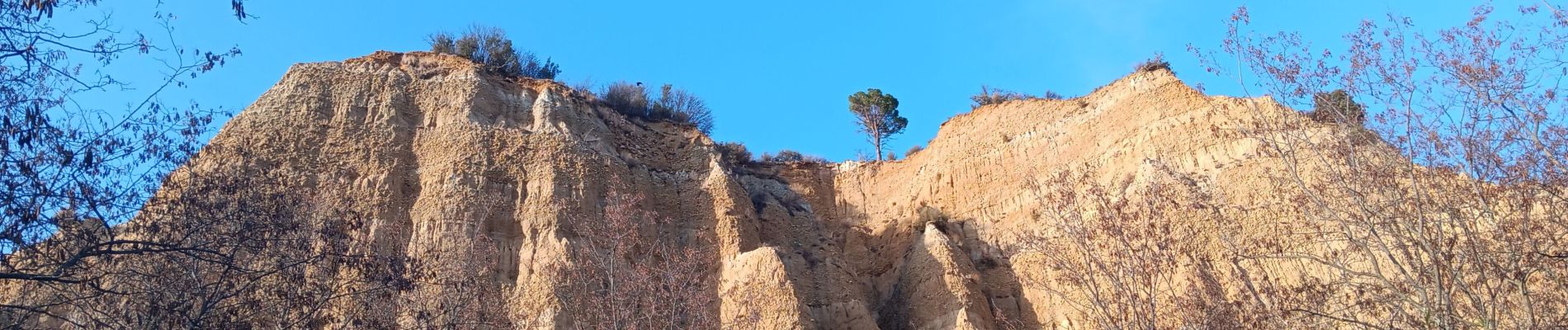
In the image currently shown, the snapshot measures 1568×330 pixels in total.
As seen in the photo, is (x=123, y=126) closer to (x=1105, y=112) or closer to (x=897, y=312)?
(x=897, y=312)

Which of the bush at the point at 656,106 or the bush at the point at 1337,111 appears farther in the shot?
the bush at the point at 656,106

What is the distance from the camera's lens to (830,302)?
27391mm

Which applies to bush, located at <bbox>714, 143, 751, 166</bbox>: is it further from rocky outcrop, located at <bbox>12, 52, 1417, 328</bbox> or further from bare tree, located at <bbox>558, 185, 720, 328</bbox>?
bare tree, located at <bbox>558, 185, 720, 328</bbox>

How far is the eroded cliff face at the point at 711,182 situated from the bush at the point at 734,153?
991 millimetres

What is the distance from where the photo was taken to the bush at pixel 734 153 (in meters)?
35.5

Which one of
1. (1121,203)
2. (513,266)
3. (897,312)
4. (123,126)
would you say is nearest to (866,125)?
(897,312)

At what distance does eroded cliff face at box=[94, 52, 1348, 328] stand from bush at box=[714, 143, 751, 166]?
39.0 inches

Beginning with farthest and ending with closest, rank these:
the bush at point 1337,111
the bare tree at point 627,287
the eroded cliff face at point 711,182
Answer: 1. the eroded cliff face at point 711,182
2. the bare tree at point 627,287
3. the bush at point 1337,111

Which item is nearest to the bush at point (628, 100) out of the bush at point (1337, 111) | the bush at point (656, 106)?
the bush at point (656, 106)

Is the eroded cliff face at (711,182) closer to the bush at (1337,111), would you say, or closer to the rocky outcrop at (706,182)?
the rocky outcrop at (706,182)

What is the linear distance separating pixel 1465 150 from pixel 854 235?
72.1 feet

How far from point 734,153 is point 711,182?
650 cm

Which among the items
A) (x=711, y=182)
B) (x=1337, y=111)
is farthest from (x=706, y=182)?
(x=1337, y=111)

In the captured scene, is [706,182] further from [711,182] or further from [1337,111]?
[1337,111]
